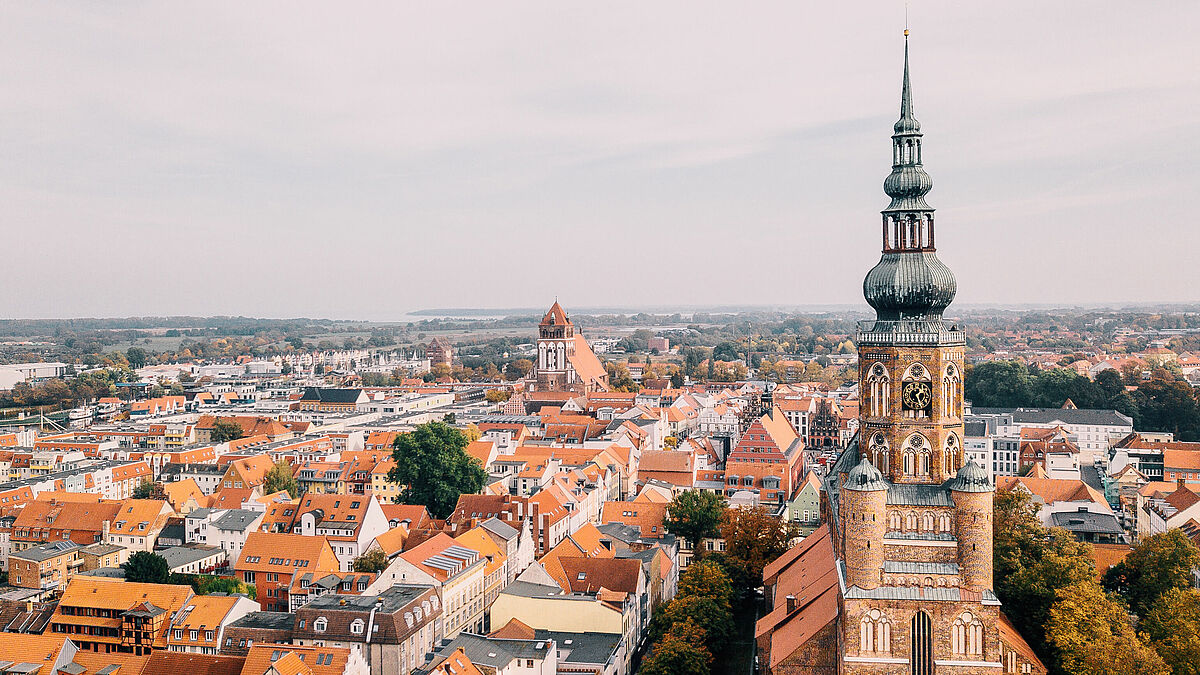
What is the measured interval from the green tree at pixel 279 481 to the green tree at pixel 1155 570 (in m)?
65.1

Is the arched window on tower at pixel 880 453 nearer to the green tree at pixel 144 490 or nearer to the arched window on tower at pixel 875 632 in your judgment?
the arched window on tower at pixel 875 632

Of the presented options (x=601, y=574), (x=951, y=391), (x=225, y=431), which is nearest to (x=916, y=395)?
(x=951, y=391)

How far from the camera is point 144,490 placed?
9225cm

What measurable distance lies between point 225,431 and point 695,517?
237 ft

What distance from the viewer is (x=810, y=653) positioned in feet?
113

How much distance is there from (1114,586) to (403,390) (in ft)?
448

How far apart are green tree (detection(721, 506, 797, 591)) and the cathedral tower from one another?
25.3 m

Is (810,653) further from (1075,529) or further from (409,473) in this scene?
(409,473)

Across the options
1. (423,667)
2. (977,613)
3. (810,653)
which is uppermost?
(977,613)

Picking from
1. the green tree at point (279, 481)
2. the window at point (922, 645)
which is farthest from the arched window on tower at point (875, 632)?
the green tree at point (279, 481)

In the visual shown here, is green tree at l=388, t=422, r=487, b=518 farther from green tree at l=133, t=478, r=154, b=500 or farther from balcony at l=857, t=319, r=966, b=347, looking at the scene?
A: balcony at l=857, t=319, r=966, b=347

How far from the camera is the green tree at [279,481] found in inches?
3413

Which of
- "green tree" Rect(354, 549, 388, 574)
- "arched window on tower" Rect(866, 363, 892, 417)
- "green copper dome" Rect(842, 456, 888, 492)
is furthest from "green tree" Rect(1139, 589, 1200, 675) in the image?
"green tree" Rect(354, 549, 388, 574)

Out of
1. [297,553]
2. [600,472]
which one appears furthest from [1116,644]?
[600,472]
